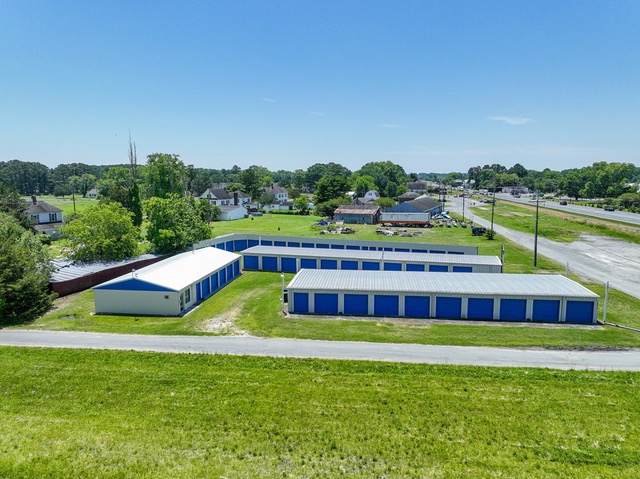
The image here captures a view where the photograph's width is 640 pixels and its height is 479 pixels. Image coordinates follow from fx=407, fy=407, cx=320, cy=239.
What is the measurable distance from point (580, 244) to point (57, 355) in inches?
2657

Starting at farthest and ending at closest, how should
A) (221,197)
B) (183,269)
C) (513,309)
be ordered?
(221,197)
(183,269)
(513,309)

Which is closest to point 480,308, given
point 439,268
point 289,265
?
point 439,268

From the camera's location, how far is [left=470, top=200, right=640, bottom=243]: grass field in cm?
6950

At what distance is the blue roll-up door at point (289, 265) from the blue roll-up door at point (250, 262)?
11.1 feet

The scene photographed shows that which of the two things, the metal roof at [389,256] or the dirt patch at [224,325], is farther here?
the metal roof at [389,256]

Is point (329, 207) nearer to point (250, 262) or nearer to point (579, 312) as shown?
point (250, 262)

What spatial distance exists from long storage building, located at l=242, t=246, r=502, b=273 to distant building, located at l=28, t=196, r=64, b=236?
141 feet

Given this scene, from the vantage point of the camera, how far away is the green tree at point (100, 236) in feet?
138

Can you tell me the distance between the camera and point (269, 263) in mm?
46250

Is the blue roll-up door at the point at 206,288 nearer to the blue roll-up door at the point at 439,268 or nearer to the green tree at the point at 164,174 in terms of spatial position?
the blue roll-up door at the point at 439,268

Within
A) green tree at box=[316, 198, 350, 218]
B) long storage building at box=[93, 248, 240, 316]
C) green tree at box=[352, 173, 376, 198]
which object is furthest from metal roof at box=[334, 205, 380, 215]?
long storage building at box=[93, 248, 240, 316]

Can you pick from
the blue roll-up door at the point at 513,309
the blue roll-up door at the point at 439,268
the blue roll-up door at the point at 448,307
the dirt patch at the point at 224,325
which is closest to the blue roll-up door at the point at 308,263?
the blue roll-up door at the point at 439,268

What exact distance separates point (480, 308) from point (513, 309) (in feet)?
7.56

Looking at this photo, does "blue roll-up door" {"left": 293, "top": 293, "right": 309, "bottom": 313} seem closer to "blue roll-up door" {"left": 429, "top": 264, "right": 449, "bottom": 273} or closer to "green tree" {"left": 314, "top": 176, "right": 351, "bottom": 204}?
"blue roll-up door" {"left": 429, "top": 264, "right": 449, "bottom": 273}
